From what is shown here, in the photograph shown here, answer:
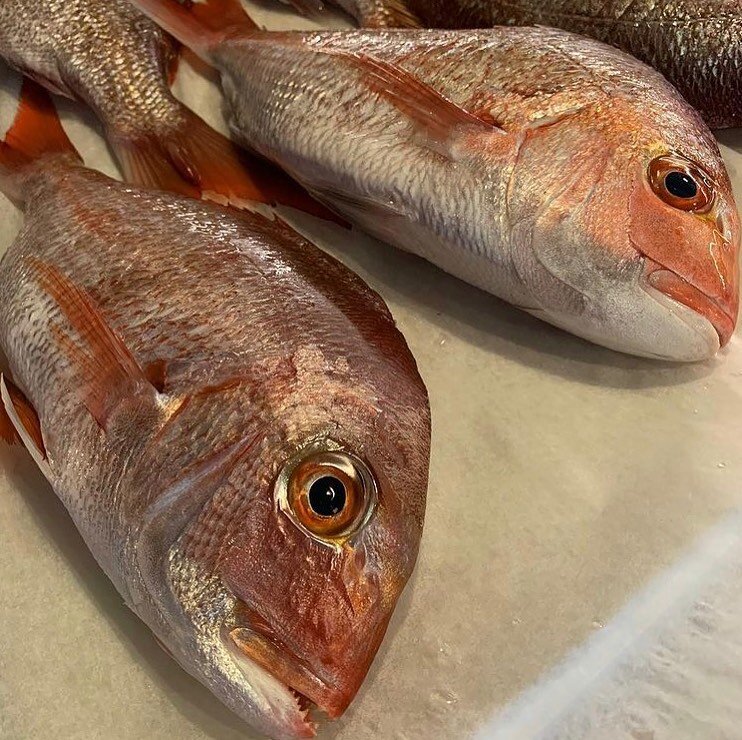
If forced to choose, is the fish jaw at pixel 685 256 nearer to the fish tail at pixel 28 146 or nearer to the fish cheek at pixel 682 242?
the fish cheek at pixel 682 242

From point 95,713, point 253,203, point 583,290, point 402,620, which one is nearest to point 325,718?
point 402,620

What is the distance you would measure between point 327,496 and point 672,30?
1.11 m

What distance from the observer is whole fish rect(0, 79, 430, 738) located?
0.94 meters

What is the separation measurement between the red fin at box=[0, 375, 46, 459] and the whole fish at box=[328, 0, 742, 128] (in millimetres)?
1067

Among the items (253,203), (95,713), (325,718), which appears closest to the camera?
(325,718)

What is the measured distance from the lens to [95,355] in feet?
3.68

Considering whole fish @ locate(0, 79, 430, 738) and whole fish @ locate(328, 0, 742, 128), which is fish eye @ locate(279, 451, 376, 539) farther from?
whole fish @ locate(328, 0, 742, 128)

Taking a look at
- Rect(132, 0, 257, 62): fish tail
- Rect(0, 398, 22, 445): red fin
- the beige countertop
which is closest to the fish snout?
the beige countertop

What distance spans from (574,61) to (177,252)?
701mm

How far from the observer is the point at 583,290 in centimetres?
127

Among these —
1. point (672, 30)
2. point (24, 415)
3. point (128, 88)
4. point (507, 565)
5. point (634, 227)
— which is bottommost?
point (507, 565)

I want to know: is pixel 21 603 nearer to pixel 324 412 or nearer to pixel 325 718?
pixel 325 718

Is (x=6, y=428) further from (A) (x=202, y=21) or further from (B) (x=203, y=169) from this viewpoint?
(A) (x=202, y=21)

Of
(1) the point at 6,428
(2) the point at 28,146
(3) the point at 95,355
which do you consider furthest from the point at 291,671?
(2) the point at 28,146
